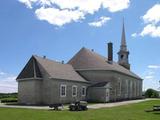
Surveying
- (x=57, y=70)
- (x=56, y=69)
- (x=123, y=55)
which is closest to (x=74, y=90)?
(x=57, y=70)

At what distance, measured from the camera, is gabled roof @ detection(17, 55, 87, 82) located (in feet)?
150

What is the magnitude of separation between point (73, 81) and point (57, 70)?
10.7ft

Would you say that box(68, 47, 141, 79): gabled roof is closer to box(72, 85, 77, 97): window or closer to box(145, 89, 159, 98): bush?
box(72, 85, 77, 97): window

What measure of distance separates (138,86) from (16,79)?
146 ft

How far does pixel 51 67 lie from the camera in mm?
47750

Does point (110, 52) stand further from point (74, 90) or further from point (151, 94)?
point (151, 94)

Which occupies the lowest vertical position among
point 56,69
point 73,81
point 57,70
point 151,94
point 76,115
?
point 151,94

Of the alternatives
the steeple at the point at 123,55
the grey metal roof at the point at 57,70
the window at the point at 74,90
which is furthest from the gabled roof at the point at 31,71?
the steeple at the point at 123,55

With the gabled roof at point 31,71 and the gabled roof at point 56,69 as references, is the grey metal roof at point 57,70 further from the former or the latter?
→ the gabled roof at point 31,71

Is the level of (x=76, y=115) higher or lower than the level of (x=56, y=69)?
lower

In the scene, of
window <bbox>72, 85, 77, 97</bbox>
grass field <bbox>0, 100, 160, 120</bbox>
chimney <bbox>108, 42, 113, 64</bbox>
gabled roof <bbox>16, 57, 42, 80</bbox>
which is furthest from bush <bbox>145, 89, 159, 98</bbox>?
grass field <bbox>0, 100, 160, 120</bbox>

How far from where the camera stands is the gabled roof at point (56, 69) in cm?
4569

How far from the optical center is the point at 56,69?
159 feet

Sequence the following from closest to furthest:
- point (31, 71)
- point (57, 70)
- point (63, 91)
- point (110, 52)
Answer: point (31, 71), point (63, 91), point (57, 70), point (110, 52)
